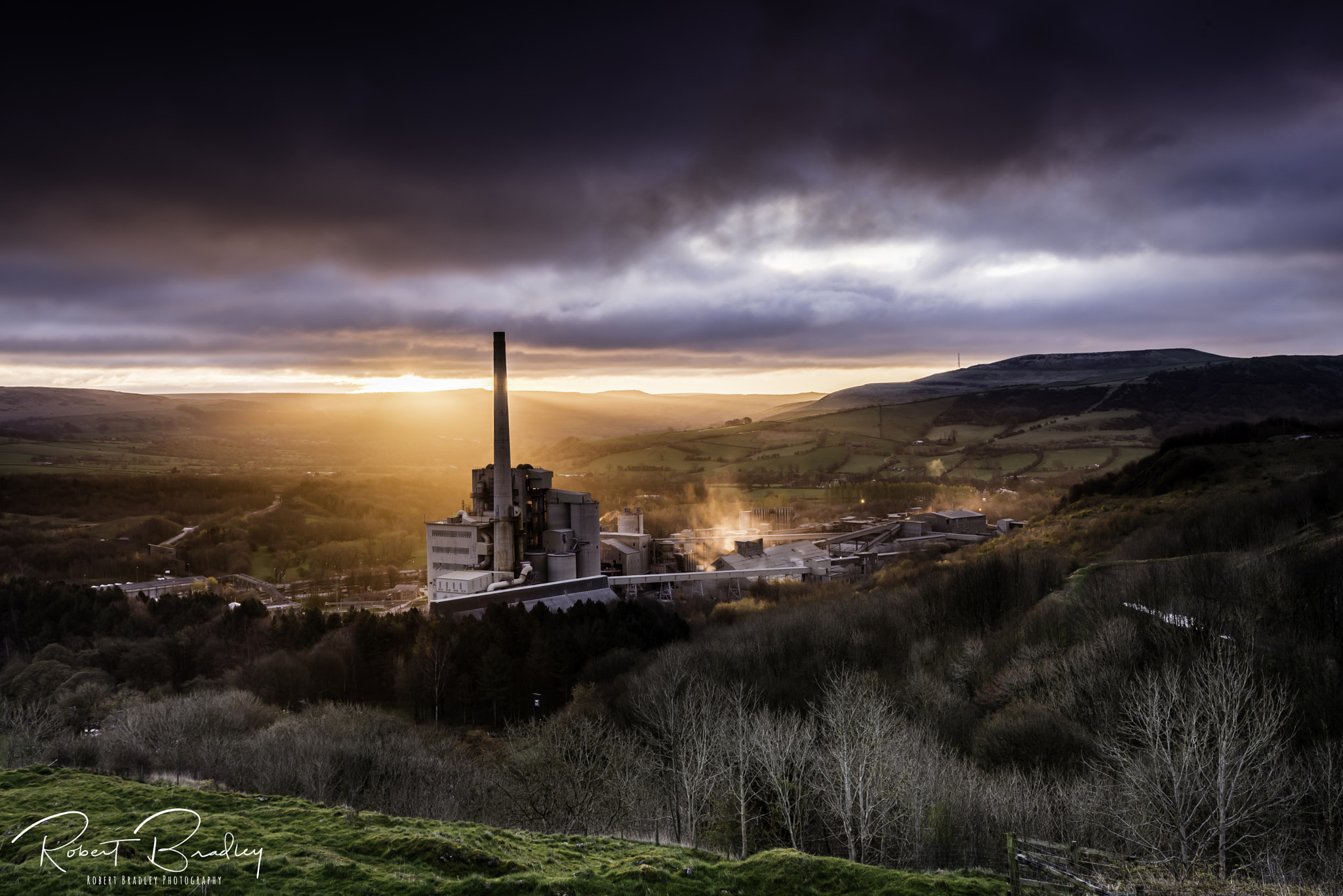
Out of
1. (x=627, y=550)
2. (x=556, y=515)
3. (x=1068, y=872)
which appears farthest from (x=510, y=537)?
(x=1068, y=872)

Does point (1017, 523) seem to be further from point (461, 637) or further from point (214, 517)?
point (214, 517)

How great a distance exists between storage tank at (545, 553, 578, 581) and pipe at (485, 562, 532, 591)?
194 cm

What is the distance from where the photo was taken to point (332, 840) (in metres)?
12.4

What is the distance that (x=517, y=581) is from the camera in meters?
52.2

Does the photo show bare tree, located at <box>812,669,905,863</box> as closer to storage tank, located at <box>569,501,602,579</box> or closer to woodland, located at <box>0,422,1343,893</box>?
woodland, located at <box>0,422,1343,893</box>

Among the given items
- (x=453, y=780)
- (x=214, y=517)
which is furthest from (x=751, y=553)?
(x=214, y=517)

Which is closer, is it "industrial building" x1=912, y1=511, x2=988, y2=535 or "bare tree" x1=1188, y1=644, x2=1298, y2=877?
"bare tree" x1=1188, y1=644, x2=1298, y2=877

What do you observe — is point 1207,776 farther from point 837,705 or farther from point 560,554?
point 560,554

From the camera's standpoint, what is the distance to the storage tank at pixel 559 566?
5541 cm

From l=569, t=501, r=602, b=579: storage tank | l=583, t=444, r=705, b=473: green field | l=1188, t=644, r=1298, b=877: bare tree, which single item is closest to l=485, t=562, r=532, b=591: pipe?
l=569, t=501, r=602, b=579: storage tank

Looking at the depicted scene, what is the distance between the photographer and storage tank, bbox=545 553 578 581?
5541cm

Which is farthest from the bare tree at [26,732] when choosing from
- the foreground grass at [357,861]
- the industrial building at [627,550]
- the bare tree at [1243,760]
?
the industrial building at [627,550]

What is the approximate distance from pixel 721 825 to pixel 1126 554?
3522cm

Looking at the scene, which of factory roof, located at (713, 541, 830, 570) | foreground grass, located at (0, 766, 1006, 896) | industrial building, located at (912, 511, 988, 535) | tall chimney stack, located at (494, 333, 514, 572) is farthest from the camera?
industrial building, located at (912, 511, 988, 535)
